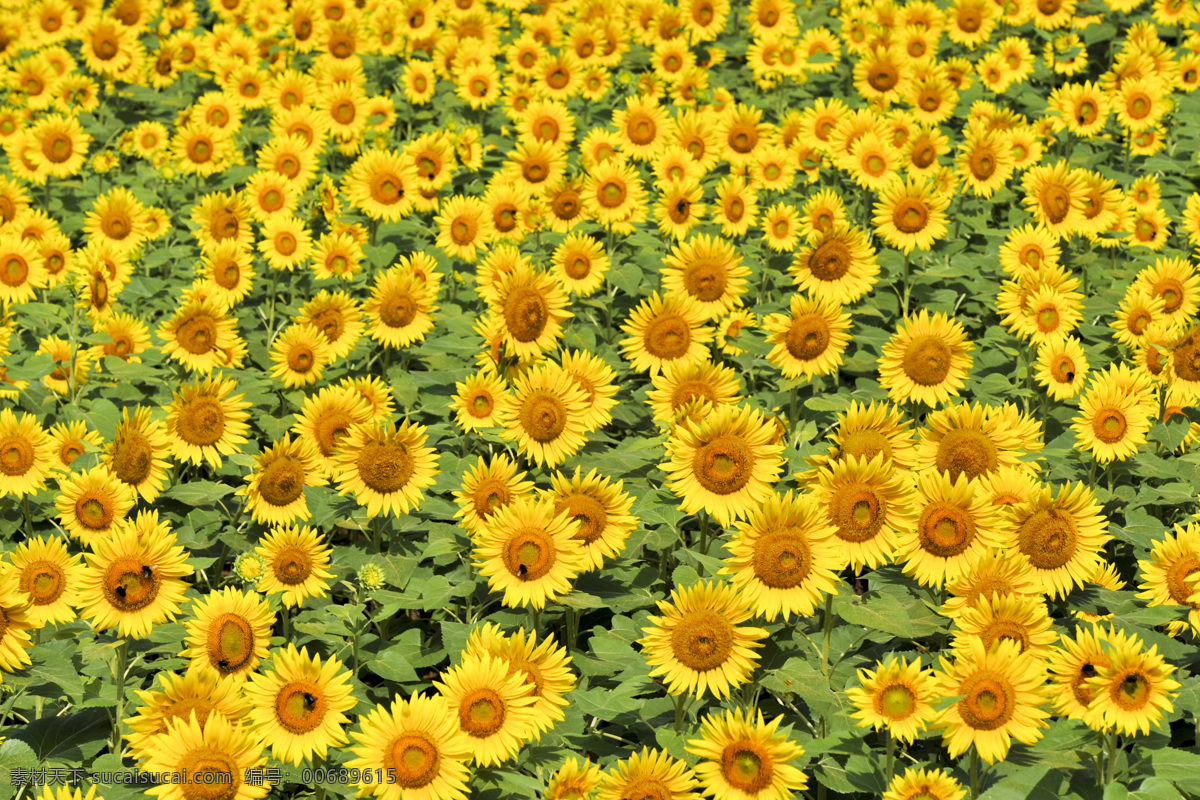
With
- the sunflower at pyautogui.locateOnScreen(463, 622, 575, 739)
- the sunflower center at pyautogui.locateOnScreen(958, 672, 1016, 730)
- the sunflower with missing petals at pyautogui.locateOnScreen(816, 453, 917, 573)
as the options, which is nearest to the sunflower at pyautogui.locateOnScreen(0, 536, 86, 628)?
the sunflower at pyautogui.locateOnScreen(463, 622, 575, 739)

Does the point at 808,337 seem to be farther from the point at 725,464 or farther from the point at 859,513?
the point at 859,513

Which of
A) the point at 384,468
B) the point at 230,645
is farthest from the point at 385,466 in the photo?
the point at 230,645

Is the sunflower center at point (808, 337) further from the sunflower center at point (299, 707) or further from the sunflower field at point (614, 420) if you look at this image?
the sunflower center at point (299, 707)

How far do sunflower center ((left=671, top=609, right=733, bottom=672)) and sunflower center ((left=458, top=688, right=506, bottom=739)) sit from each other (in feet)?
2.41

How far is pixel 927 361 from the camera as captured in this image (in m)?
6.01

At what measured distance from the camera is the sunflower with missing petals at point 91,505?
5562 millimetres

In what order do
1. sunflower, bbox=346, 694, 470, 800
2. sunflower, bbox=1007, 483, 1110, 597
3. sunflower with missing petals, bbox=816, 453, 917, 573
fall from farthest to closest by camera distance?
1. sunflower, bbox=1007, 483, 1110, 597
2. sunflower with missing petals, bbox=816, 453, 917, 573
3. sunflower, bbox=346, 694, 470, 800

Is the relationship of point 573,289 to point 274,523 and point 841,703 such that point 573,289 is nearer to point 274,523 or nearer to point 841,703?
point 274,523

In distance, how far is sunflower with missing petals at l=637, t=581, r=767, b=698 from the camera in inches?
167

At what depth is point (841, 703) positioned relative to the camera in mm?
4402

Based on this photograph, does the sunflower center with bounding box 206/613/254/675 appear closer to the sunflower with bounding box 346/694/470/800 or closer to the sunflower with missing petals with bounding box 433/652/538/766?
the sunflower with bounding box 346/694/470/800

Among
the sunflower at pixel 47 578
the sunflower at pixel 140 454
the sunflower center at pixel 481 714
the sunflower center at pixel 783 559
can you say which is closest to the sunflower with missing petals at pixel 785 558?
the sunflower center at pixel 783 559

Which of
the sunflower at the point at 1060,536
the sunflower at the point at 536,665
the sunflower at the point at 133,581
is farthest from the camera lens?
the sunflower at the point at 133,581

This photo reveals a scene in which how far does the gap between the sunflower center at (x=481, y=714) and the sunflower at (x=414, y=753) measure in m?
0.04
